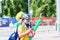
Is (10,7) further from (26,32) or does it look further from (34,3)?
(26,32)

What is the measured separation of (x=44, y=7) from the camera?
43.5 m

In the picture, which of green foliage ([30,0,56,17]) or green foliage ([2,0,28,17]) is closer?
green foliage ([30,0,56,17])

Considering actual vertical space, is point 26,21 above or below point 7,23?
above

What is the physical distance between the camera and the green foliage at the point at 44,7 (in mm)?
43375

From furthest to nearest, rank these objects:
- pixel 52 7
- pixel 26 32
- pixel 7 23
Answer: pixel 52 7
pixel 7 23
pixel 26 32

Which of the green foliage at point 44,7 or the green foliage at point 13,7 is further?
the green foliage at point 13,7

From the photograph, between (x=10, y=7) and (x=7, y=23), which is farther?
(x=10, y=7)

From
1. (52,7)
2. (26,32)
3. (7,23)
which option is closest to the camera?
(26,32)

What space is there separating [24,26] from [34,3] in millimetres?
38978

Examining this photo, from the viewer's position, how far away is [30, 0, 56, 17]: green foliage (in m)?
43.4

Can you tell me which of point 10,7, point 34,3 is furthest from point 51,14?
point 10,7

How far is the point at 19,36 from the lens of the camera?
5090 millimetres

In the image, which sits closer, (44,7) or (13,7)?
(44,7)

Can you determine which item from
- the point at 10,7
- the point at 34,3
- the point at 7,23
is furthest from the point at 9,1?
the point at 7,23
